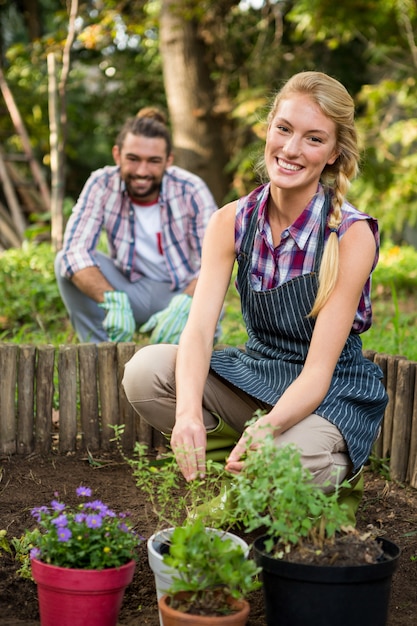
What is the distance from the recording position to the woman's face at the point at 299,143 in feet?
7.63

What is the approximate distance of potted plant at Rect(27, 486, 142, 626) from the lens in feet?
5.53

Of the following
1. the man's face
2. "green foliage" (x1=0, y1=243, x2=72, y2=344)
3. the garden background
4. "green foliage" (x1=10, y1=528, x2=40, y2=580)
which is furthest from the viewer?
"green foliage" (x1=0, y1=243, x2=72, y2=344)

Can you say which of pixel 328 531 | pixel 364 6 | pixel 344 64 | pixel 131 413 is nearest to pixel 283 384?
pixel 328 531

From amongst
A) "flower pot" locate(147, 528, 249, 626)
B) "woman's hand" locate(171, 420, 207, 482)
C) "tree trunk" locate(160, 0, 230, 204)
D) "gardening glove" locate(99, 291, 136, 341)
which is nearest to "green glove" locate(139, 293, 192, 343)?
"gardening glove" locate(99, 291, 136, 341)

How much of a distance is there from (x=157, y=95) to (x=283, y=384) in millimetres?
9856

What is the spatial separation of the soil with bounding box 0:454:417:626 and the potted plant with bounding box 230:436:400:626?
0.62ft

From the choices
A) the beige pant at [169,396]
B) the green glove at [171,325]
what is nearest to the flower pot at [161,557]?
the beige pant at [169,396]

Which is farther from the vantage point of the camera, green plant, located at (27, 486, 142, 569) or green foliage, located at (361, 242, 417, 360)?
green foliage, located at (361, 242, 417, 360)

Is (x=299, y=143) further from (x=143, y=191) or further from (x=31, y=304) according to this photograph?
(x=31, y=304)

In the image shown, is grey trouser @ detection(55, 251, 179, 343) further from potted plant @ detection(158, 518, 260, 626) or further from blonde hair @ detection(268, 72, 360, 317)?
potted plant @ detection(158, 518, 260, 626)

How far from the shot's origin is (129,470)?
3.03 meters

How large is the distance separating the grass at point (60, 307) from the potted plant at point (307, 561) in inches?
81.9

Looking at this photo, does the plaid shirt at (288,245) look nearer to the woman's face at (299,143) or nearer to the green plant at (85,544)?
the woman's face at (299,143)

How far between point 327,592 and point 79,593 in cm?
52
